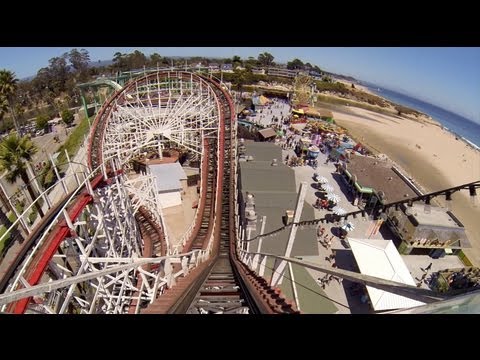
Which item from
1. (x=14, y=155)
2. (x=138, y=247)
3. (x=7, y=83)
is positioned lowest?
(x=138, y=247)

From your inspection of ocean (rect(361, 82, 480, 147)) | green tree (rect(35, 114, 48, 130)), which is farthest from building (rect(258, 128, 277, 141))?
ocean (rect(361, 82, 480, 147))

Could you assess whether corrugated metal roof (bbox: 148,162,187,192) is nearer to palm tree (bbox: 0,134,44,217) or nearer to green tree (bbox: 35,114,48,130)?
palm tree (bbox: 0,134,44,217)

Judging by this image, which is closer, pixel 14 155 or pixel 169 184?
pixel 14 155

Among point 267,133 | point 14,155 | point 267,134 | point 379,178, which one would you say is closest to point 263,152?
point 267,134

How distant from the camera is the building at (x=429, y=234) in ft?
57.2

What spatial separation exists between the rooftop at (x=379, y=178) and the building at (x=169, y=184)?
15.2m

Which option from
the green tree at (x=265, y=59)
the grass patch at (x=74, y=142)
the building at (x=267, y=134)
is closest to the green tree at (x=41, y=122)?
the grass patch at (x=74, y=142)

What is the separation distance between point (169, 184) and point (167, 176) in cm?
92

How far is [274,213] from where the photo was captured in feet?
56.1

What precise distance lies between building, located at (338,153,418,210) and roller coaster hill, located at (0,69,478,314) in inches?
486

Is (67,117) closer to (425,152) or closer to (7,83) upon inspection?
(7,83)
